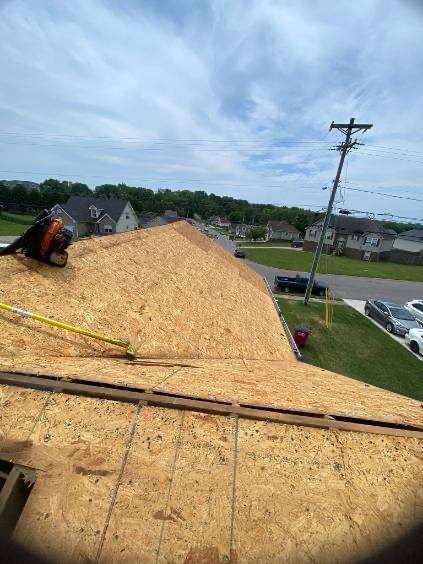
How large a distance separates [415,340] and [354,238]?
46.1 meters

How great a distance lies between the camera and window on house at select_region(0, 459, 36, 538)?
211 cm

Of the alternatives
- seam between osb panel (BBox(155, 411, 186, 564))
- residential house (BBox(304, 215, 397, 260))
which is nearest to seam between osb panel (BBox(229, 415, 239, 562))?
seam between osb panel (BBox(155, 411, 186, 564))

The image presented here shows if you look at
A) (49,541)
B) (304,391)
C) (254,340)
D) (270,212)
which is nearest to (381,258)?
(254,340)

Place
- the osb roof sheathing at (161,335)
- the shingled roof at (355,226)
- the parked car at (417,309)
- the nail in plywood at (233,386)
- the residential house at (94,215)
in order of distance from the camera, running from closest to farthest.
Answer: the nail in plywood at (233,386) → the osb roof sheathing at (161,335) → the parked car at (417,309) → the residential house at (94,215) → the shingled roof at (355,226)

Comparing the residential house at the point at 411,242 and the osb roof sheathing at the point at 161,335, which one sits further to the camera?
the residential house at the point at 411,242

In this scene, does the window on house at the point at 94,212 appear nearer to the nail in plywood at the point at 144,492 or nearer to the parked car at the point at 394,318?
the parked car at the point at 394,318

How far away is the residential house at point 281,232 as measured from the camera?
8031 centimetres

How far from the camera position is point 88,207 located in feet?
167

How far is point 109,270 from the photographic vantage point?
8352 mm

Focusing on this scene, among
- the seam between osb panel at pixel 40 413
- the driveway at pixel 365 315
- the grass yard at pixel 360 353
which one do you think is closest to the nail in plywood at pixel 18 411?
the seam between osb panel at pixel 40 413

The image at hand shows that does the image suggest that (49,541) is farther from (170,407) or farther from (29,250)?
(29,250)

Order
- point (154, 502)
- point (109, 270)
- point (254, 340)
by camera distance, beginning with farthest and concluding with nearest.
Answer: point (254, 340), point (109, 270), point (154, 502)

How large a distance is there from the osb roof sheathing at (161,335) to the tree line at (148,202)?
219 ft

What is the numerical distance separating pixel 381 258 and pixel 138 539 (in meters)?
64.9
